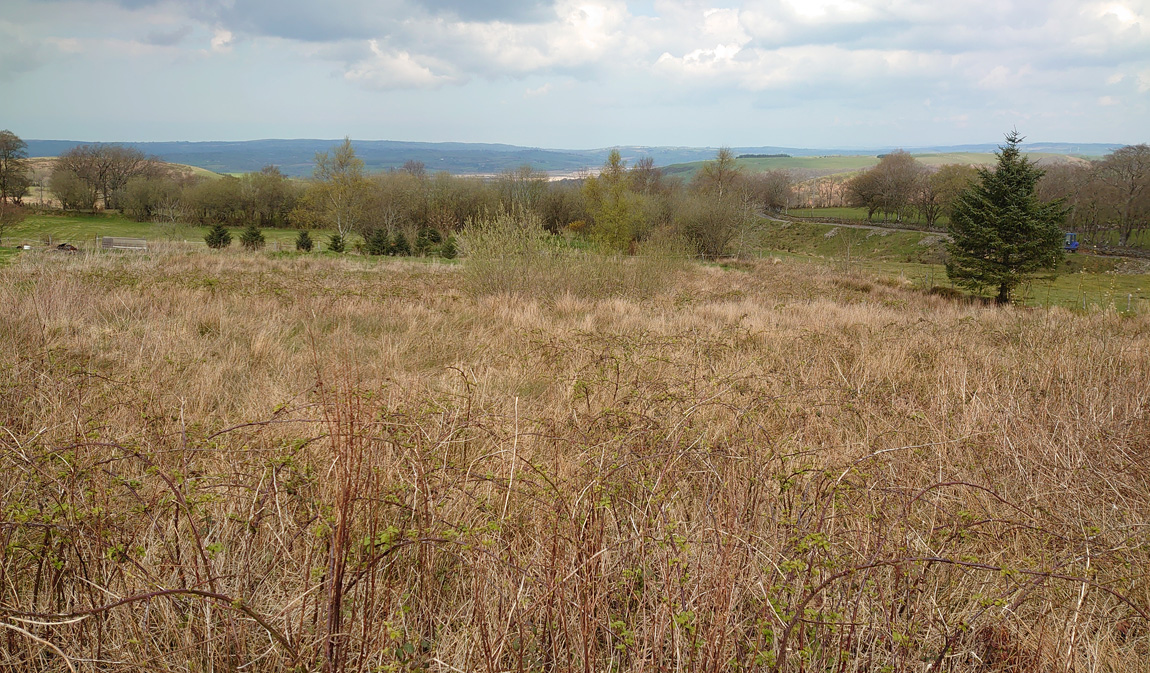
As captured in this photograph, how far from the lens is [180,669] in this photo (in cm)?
185

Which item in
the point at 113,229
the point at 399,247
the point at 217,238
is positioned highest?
the point at 113,229

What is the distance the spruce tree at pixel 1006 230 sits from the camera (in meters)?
19.6

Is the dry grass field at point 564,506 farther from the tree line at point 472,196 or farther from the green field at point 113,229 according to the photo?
the green field at point 113,229

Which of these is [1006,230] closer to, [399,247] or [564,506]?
[564,506]

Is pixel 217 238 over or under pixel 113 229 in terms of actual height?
under

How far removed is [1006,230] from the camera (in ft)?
65.1

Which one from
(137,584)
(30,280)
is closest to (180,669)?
(137,584)

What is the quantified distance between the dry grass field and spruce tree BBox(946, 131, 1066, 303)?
15.8 meters

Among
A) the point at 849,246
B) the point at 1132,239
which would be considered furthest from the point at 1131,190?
the point at 849,246

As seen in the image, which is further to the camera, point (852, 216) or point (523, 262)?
point (852, 216)

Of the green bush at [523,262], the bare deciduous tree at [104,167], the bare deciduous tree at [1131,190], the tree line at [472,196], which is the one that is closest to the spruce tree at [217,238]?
the tree line at [472,196]

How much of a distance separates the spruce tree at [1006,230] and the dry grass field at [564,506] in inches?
620

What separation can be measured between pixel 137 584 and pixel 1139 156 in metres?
62.5

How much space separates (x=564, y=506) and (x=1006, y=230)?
23358 mm
